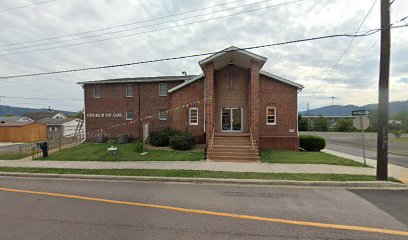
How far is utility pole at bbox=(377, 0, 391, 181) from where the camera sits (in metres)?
8.38

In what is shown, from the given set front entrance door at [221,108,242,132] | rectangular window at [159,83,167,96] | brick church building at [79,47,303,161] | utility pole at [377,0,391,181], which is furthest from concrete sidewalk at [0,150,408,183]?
rectangular window at [159,83,167,96]

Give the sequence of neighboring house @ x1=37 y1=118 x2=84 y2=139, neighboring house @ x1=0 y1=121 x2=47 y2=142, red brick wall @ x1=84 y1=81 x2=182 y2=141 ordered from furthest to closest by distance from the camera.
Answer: neighboring house @ x1=37 y1=118 x2=84 y2=139 < neighboring house @ x1=0 y1=121 x2=47 y2=142 < red brick wall @ x1=84 y1=81 x2=182 y2=141

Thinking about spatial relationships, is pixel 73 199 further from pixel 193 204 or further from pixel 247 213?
pixel 247 213

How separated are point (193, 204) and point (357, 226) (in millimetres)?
3783

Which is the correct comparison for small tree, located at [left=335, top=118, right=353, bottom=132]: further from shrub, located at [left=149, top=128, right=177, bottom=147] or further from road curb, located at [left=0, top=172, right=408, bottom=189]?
road curb, located at [left=0, top=172, right=408, bottom=189]

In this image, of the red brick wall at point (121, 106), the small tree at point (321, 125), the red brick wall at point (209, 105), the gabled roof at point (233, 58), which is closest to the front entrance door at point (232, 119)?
the red brick wall at point (209, 105)

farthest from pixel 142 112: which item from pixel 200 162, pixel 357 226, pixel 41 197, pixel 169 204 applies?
pixel 357 226

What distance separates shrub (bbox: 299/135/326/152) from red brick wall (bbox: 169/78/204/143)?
26.7 ft

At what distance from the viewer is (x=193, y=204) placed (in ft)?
20.6

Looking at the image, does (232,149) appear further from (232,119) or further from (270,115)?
(270,115)

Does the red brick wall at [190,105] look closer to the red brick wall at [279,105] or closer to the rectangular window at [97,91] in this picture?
the red brick wall at [279,105]

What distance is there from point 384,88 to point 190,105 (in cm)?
1295

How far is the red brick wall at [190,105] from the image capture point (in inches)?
734

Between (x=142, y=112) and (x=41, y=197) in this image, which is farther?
(x=142, y=112)
